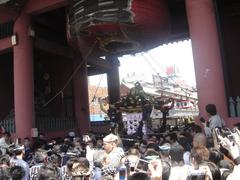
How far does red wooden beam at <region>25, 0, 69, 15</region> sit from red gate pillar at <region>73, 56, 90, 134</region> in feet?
11.9

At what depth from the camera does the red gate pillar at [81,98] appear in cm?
1481

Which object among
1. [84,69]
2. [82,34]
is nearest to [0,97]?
[84,69]

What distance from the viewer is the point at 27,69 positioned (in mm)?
11719

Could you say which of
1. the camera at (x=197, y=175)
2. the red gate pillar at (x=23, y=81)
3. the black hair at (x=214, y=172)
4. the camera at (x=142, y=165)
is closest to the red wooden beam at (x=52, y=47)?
the red gate pillar at (x=23, y=81)

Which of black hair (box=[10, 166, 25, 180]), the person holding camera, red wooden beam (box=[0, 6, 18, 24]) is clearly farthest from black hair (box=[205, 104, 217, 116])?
red wooden beam (box=[0, 6, 18, 24])

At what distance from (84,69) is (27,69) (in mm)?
4190

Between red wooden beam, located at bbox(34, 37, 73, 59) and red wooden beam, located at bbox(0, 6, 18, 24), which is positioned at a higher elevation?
red wooden beam, located at bbox(0, 6, 18, 24)

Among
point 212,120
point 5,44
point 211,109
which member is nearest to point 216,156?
point 212,120

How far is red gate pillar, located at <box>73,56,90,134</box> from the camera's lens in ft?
48.6

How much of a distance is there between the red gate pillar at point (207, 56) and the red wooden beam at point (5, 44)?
6.91 metres

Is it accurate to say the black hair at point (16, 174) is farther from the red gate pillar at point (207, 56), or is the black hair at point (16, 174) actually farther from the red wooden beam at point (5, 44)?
the red wooden beam at point (5, 44)

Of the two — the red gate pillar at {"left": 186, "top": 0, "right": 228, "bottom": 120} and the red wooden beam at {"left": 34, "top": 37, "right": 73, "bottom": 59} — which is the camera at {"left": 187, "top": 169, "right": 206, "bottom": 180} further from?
the red wooden beam at {"left": 34, "top": 37, "right": 73, "bottom": 59}

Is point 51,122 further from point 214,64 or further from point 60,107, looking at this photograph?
point 214,64

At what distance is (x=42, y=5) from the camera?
11.6 m
